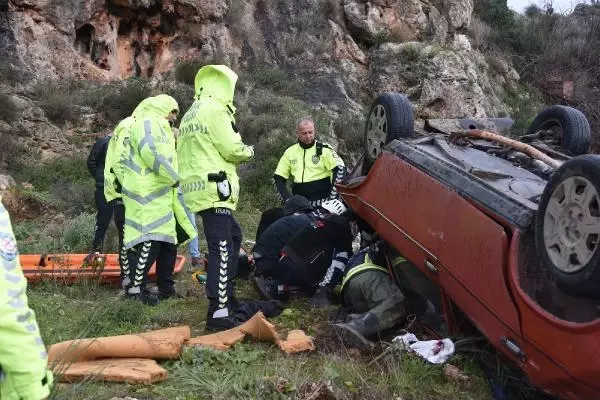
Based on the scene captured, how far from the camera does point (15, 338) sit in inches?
69.4

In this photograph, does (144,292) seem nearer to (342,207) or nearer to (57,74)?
(342,207)

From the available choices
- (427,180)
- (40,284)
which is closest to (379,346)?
(427,180)

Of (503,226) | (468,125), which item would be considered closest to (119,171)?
(468,125)

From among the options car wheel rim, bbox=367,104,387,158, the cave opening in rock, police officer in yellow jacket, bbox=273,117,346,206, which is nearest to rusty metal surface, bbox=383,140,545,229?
car wheel rim, bbox=367,104,387,158

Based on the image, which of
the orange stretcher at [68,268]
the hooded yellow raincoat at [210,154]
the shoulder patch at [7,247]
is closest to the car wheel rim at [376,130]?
the hooded yellow raincoat at [210,154]

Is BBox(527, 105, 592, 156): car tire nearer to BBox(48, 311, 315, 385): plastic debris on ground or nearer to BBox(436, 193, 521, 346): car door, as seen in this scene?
BBox(436, 193, 521, 346): car door

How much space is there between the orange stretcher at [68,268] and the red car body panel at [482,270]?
2.58 meters

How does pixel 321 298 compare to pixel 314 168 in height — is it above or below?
below

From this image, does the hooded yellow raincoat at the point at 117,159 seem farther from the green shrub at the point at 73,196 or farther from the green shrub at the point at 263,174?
the green shrub at the point at 263,174

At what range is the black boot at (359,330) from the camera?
3912mm

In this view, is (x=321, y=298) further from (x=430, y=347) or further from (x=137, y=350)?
(x=137, y=350)

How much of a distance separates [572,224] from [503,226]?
0.46 meters

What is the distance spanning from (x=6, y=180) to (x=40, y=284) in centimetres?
516

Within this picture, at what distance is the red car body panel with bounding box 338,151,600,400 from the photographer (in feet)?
8.87
